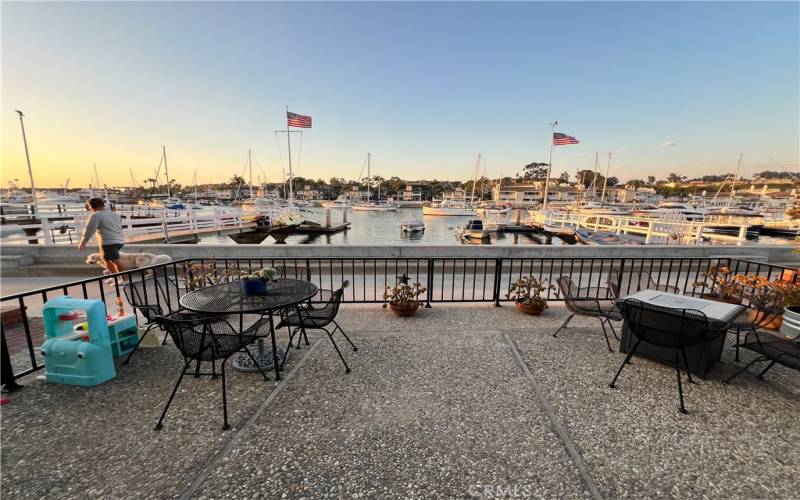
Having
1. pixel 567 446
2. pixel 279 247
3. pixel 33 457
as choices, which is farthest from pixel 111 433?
pixel 279 247

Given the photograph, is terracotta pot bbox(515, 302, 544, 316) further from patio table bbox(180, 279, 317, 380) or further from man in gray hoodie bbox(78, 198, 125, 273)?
man in gray hoodie bbox(78, 198, 125, 273)

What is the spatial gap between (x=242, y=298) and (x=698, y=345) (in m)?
4.51

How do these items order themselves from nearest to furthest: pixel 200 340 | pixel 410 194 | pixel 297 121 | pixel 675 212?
pixel 200 340 → pixel 297 121 → pixel 675 212 → pixel 410 194

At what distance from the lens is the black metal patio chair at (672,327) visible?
283cm

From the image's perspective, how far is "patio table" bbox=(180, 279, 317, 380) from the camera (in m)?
2.89

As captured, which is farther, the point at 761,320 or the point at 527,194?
the point at 527,194

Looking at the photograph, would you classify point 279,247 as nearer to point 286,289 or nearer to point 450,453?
point 286,289

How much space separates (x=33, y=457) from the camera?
7.13 feet

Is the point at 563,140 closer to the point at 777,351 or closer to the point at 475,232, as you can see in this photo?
the point at 475,232

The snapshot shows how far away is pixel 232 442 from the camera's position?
7.64 ft

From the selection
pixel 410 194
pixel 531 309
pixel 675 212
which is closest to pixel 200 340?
pixel 531 309

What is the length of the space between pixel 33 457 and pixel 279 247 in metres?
7.13

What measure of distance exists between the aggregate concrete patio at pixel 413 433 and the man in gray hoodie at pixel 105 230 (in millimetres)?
3580

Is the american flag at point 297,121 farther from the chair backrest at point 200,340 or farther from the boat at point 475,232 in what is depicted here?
the chair backrest at point 200,340
